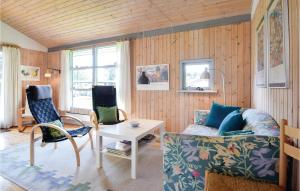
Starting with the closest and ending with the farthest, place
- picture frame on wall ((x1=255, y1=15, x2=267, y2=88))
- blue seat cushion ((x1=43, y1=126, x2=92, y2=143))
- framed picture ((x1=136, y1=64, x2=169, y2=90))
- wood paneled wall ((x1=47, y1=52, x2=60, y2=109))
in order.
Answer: picture frame on wall ((x1=255, y1=15, x2=267, y2=88)) < blue seat cushion ((x1=43, y1=126, x2=92, y2=143)) < framed picture ((x1=136, y1=64, x2=169, y2=90)) < wood paneled wall ((x1=47, y1=52, x2=60, y2=109))

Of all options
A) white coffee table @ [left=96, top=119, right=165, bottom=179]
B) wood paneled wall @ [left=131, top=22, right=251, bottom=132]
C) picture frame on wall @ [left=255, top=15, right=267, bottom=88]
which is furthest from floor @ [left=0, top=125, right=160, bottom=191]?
picture frame on wall @ [left=255, top=15, right=267, bottom=88]

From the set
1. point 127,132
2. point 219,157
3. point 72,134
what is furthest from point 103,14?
point 219,157

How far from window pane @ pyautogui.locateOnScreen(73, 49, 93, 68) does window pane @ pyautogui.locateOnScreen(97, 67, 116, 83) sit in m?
0.39

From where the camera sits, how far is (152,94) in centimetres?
404

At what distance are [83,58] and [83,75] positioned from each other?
0.48 meters

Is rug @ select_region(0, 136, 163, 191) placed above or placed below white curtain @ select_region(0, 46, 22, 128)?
below

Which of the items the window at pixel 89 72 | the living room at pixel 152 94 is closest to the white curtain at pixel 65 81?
the living room at pixel 152 94

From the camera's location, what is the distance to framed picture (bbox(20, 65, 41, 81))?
511cm

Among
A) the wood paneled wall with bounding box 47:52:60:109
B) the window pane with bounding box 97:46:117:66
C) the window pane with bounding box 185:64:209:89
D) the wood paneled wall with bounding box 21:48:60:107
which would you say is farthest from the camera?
the wood paneled wall with bounding box 47:52:60:109

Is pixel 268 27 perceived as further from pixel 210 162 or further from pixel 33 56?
pixel 33 56

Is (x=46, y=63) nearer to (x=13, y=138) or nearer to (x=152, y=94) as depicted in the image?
(x=13, y=138)

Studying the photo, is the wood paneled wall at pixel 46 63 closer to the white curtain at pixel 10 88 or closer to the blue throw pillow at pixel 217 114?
the white curtain at pixel 10 88

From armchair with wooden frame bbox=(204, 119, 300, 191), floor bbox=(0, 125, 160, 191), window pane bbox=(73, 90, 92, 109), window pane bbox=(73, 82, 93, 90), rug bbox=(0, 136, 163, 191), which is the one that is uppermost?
window pane bbox=(73, 82, 93, 90)

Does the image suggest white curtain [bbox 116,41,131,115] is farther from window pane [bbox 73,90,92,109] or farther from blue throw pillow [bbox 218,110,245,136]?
blue throw pillow [bbox 218,110,245,136]
